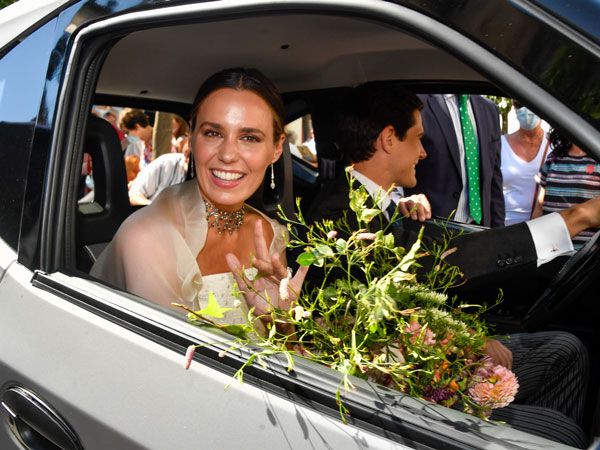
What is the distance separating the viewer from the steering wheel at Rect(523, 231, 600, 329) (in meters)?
2.50

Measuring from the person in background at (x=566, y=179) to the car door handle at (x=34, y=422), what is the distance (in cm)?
303

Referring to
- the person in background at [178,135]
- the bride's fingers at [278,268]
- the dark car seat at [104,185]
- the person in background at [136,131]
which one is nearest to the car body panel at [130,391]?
the bride's fingers at [278,268]

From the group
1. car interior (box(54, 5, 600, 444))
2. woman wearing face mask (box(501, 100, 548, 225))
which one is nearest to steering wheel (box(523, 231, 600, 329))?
car interior (box(54, 5, 600, 444))

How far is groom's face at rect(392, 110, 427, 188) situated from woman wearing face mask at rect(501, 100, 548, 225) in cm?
239

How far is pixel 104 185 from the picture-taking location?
9.36 ft

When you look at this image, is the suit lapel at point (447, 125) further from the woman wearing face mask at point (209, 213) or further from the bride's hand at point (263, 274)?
the bride's hand at point (263, 274)

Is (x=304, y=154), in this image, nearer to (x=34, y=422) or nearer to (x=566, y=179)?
(x=566, y=179)

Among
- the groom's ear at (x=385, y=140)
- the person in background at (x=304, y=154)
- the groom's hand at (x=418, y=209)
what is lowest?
the groom's hand at (x=418, y=209)

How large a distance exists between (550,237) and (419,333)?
3.87 ft

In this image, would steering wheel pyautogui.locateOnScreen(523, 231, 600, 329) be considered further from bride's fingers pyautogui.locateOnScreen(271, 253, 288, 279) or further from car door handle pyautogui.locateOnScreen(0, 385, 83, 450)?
car door handle pyautogui.locateOnScreen(0, 385, 83, 450)

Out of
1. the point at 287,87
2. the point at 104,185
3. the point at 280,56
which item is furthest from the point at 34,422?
the point at 287,87

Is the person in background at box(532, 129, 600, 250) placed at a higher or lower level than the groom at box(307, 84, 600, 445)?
higher

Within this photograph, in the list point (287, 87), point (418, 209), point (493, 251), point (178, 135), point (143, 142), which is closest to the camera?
point (493, 251)

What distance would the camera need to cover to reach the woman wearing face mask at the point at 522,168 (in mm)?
5113
